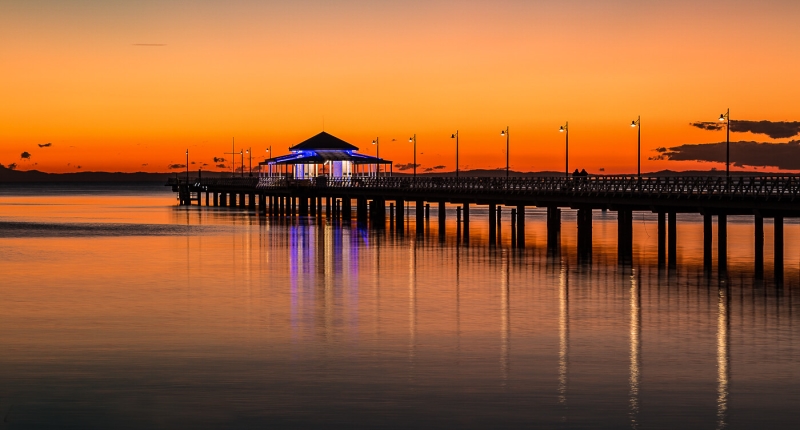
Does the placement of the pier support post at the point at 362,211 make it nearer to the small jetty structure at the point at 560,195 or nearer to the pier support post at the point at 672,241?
the small jetty structure at the point at 560,195

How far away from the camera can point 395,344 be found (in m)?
27.4

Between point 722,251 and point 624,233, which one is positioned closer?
point 722,251

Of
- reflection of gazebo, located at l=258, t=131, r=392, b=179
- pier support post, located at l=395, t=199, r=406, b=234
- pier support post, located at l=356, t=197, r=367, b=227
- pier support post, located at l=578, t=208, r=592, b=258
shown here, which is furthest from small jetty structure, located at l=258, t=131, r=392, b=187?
pier support post, located at l=578, t=208, r=592, b=258

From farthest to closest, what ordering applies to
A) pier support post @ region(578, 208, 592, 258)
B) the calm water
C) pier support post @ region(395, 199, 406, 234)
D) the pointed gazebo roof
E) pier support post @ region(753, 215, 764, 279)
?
the pointed gazebo roof, pier support post @ region(395, 199, 406, 234), pier support post @ region(578, 208, 592, 258), pier support post @ region(753, 215, 764, 279), the calm water

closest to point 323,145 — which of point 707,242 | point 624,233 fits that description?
point 624,233

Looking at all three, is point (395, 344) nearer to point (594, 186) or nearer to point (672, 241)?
point (672, 241)

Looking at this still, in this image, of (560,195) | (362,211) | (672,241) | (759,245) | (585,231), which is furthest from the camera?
(362,211)

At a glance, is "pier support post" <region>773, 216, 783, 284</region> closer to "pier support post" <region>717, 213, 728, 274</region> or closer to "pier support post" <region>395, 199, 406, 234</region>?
"pier support post" <region>717, 213, 728, 274</region>

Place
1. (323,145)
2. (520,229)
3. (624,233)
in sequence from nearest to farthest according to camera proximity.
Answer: (624,233) → (520,229) → (323,145)

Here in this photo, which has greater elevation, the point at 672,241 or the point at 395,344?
the point at 672,241

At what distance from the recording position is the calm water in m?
19.9

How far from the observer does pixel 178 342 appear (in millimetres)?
27844

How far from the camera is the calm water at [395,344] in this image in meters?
19.9

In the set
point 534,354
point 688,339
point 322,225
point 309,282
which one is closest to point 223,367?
point 534,354
